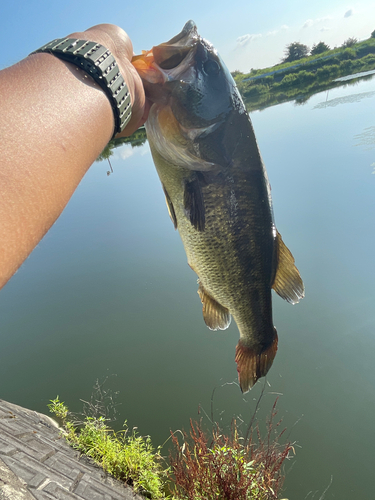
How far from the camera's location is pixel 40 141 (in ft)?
2.26

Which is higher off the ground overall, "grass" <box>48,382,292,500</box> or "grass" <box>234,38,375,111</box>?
"grass" <box>234,38,375,111</box>

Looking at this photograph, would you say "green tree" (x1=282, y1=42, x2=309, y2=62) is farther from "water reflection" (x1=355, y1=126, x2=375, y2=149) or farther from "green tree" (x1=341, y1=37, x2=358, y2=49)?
"water reflection" (x1=355, y1=126, x2=375, y2=149)

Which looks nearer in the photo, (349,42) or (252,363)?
(252,363)

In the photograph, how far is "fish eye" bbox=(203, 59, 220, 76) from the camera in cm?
156

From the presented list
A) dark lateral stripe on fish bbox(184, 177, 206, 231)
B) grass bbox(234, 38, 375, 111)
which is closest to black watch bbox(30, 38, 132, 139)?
dark lateral stripe on fish bbox(184, 177, 206, 231)

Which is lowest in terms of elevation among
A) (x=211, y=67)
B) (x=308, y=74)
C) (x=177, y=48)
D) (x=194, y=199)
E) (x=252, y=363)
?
(x=252, y=363)

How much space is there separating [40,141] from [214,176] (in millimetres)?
1103

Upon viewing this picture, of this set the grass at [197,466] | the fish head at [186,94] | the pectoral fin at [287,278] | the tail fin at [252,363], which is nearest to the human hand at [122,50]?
the fish head at [186,94]

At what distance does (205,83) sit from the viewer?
5.14 ft

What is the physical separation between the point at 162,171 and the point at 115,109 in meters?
0.70

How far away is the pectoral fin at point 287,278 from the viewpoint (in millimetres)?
1924

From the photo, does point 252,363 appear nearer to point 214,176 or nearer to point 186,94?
point 214,176

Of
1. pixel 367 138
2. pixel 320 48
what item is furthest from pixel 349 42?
pixel 367 138

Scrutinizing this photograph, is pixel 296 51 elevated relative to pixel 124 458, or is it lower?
elevated
